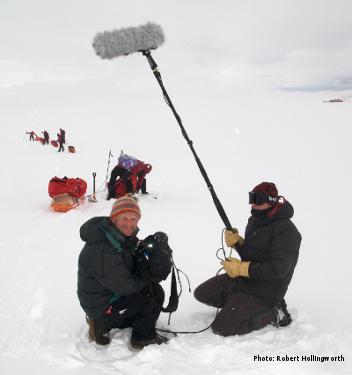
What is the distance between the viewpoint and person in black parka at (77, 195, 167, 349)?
3.60 meters

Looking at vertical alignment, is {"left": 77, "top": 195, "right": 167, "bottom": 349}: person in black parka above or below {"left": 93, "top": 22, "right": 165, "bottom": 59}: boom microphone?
below

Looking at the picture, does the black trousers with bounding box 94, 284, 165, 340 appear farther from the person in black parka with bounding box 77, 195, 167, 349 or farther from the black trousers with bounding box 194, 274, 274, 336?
the black trousers with bounding box 194, 274, 274, 336

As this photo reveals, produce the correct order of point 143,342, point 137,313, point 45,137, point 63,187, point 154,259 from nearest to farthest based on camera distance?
point 154,259 < point 143,342 < point 137,313 < point 63,187 < point 45,137

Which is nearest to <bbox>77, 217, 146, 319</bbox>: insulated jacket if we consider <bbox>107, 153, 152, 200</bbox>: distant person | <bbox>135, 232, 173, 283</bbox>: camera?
<bbox>135, 232, 173, 283</bbox>: camera

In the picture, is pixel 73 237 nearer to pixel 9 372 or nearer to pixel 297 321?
pixel 9 372

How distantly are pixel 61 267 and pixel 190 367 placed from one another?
10.8 feet

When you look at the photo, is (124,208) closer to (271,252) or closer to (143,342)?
(143,342)

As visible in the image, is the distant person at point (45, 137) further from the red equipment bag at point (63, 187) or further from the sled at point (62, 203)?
the sled at point (62, 203)


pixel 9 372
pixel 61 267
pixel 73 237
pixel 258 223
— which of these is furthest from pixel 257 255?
pixel 73 237

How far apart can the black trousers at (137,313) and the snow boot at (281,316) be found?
1309mm

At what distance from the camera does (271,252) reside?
400 centimetres

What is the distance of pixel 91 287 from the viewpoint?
373cm

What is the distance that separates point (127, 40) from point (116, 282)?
2256mm

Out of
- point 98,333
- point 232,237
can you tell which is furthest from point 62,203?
point 232,237
